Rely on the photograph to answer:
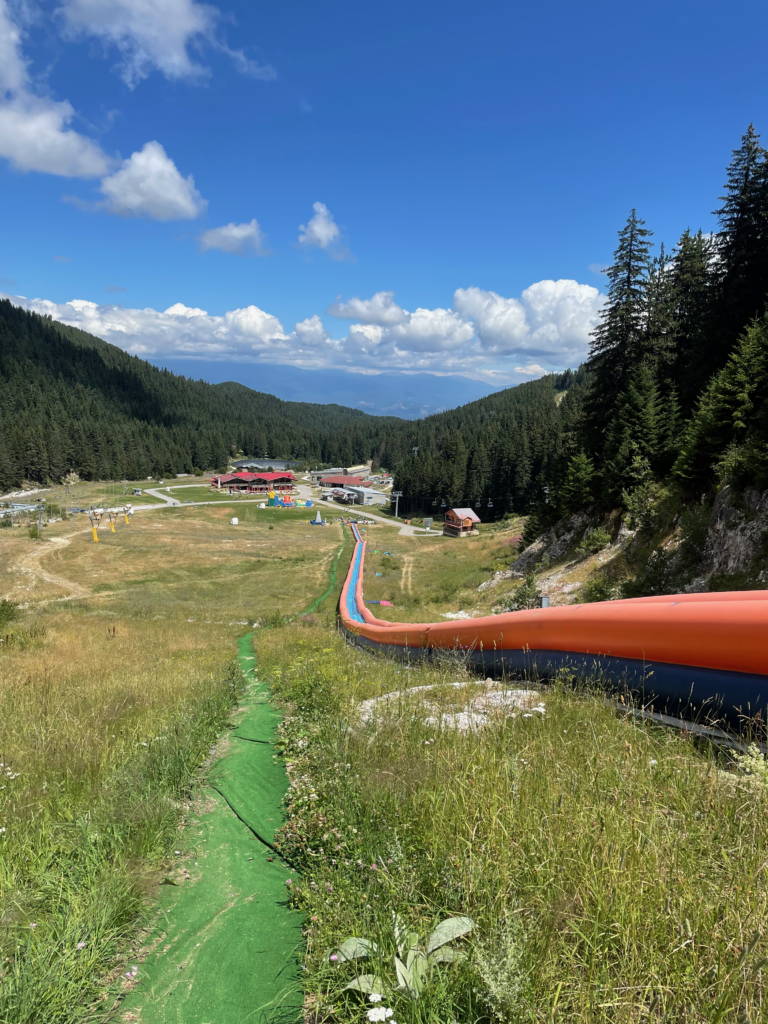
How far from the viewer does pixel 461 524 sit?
289 feet

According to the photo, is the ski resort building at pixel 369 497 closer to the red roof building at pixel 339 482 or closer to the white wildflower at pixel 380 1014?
the red roof building at pixel 339 482

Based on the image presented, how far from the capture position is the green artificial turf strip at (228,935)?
2.54m

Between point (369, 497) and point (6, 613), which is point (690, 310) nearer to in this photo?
point (6, 613)

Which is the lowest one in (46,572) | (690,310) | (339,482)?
(46,572)

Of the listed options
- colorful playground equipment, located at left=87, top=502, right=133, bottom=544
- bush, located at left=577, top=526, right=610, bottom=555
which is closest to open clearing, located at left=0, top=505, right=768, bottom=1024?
bush, located at left=577, top=526, right=610, bottom=555

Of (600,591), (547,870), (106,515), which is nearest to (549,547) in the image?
(600,591)

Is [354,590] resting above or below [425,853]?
below

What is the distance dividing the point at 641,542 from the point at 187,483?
157 meters

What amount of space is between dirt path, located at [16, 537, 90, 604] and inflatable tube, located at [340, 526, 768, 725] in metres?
44.7

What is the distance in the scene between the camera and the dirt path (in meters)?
43.6

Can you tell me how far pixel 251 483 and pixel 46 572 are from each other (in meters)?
95.2

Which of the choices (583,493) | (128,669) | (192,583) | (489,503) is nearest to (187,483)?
(489,503)

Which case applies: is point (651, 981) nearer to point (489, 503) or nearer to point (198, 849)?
point (198, 849)

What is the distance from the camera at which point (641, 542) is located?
74.3ft
